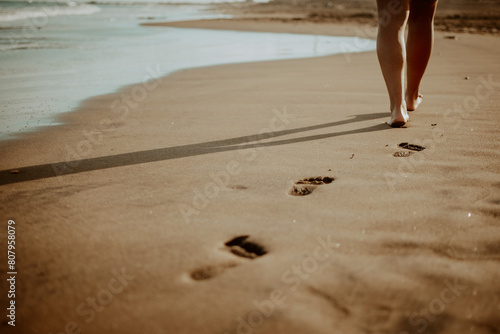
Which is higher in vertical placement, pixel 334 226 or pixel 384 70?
pixel 384 70

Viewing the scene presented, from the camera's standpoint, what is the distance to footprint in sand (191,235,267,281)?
1.19 m

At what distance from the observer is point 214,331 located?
991 mm

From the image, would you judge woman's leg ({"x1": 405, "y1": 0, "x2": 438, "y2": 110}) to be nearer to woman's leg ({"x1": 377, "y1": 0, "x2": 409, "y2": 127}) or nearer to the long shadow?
woman's leg ({"x1": 377, "y1": 0, "x2": 409, "y2": 127})

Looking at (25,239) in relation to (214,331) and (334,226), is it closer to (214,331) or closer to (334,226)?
(214,331)

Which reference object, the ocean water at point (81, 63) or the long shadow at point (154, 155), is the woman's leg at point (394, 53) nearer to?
the long shadow at point (154, 155)

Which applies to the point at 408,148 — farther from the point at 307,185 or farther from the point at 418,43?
the point at 418,43

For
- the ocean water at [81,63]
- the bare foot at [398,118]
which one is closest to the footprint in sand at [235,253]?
the bare foot at [398,118]

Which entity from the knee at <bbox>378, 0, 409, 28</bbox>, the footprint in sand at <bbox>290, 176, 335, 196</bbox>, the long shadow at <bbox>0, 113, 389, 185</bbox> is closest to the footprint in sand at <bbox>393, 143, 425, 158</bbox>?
the long shadow at <bbox>0, 113, 389, 185</bbox>

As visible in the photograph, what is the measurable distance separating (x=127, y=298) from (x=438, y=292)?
882 millimetres

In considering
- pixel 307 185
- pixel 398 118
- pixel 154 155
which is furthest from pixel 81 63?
pixel 307 185

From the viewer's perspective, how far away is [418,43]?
2898 millimetres

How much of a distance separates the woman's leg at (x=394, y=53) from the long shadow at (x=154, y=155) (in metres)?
0.14

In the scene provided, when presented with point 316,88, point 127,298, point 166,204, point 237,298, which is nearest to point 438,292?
point 237,298

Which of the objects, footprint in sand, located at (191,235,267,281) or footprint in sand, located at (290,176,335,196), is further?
footprint in sand, located at (290,176,335,196)
